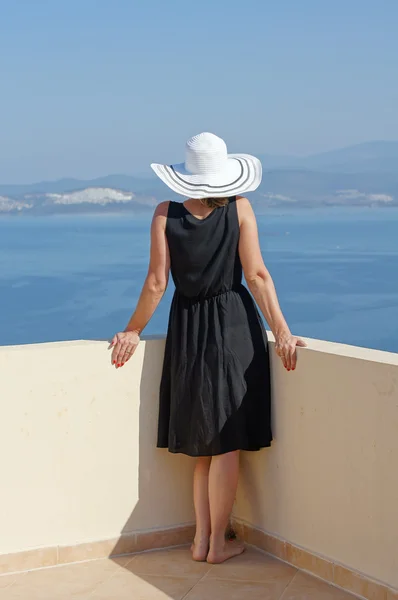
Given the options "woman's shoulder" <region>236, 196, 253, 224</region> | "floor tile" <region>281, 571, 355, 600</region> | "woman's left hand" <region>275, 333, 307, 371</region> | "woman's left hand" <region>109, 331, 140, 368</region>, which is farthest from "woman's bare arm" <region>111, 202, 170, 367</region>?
"floor tile" <region>281, 571, 355, 600</region>

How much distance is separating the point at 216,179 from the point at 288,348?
642 mm

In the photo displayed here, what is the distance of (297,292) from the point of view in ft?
173

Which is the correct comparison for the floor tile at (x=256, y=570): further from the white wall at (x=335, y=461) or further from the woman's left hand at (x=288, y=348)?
the woman's left hand at (x=288, y=348)

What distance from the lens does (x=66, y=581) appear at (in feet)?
13.2

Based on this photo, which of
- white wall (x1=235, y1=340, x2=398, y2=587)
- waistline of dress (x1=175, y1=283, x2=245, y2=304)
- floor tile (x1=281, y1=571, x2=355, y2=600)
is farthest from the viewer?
waistline of dress (x1=175, y1=283, x2=245, y2=304)

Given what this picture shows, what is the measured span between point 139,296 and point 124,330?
0.15 metres

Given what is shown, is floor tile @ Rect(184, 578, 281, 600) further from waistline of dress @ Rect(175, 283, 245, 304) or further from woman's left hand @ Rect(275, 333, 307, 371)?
waistline of dress @ Rect(175, 283, 245, 304)

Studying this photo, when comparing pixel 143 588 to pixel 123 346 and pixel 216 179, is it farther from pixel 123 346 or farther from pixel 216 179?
pixel 216 179

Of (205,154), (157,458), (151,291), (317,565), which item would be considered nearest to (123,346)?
(151,291)

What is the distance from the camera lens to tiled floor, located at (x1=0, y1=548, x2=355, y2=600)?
3.87 meters

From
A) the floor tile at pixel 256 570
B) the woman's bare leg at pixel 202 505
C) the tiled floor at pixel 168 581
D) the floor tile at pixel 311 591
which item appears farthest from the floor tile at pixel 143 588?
the floor tile at pixel 311 591

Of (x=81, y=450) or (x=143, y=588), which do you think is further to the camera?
(x=81, y=450)

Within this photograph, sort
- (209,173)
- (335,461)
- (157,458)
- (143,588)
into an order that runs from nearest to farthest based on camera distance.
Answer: (335,461), (143,588), (209,173), (157,458)

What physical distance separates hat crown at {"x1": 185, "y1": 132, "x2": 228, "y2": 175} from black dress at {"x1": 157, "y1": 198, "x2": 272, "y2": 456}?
0.14 m
